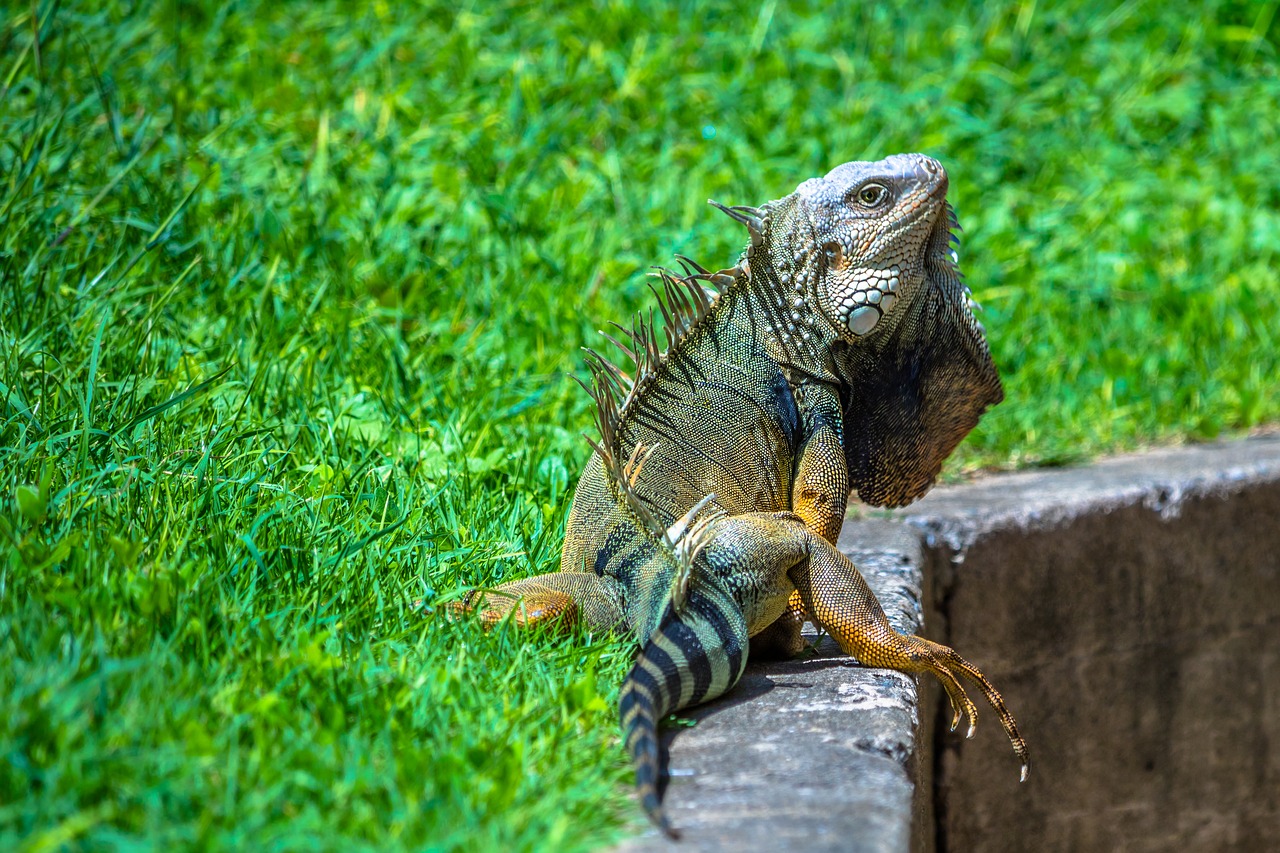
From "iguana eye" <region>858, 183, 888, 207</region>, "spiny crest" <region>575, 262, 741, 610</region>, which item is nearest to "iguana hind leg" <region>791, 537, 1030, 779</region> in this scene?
"spiny crest" <region>575, 262, 741, 610</region>

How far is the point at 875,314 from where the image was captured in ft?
10.0

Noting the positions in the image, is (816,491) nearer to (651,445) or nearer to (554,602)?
(651,445)

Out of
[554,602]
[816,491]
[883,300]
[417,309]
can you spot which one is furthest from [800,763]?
[417,309]

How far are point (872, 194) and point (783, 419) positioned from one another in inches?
21.3

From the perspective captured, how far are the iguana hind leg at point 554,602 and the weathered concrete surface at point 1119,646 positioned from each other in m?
1.42

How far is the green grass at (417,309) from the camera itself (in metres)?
2.17

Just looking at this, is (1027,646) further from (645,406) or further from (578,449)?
(645,406)

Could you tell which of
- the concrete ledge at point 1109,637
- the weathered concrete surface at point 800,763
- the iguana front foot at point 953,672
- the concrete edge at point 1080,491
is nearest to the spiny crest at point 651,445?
the weathered concrete surface at point 800,763

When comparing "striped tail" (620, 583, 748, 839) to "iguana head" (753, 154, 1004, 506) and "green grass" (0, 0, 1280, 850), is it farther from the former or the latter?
"iguana head" (753, 154, 1004, 506)

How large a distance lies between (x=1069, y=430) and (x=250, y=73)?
380 cm

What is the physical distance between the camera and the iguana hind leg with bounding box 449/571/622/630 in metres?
2.81

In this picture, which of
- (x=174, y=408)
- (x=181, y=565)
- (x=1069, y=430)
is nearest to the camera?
(x=181, y=565)

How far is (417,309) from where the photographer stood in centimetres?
492

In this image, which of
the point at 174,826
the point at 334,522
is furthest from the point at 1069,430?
the point at 174,826
